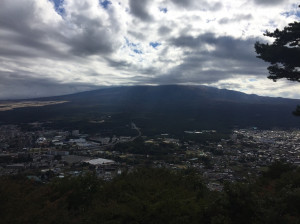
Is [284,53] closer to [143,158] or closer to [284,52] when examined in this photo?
[284,52]

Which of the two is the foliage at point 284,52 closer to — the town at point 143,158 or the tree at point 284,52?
the tree at point 284,52

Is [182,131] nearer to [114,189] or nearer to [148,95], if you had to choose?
[114,189]

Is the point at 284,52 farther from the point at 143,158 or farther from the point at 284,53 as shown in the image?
the point at 143,158

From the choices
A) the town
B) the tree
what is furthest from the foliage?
the town

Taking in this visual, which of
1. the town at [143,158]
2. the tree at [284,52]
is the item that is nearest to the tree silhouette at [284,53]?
the tree at [284,52]

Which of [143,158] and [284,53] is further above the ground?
[284,53]

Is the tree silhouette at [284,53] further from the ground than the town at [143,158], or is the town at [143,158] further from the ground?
the tree silhouette at [284,53]

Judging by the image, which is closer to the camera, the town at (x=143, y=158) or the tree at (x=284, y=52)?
the tree at (x=284, y=52)

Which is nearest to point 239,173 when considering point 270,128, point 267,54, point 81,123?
point 267,54

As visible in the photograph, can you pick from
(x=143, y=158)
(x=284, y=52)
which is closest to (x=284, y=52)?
(x=284, y=52)

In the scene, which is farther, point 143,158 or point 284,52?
point 143,158
